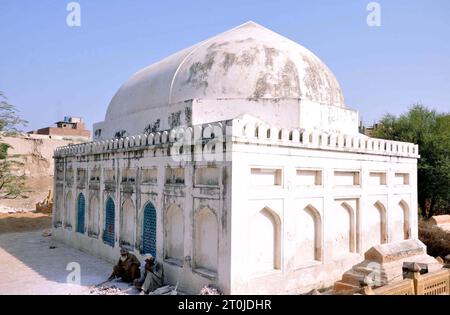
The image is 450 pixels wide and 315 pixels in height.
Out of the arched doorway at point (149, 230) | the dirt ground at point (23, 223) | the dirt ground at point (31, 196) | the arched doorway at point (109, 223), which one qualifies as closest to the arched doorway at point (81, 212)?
the arched doorway at point (109, 223)

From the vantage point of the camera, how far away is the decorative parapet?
782 centimetres

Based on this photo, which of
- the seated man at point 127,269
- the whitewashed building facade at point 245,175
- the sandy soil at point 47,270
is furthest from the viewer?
the seated man at point 127,269

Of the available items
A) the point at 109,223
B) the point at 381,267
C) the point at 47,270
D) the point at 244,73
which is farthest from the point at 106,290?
the point at 244,73

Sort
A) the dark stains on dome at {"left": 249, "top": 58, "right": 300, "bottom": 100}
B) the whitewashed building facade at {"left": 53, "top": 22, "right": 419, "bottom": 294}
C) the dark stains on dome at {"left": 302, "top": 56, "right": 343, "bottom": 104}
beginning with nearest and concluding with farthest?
the whitewashed building facade at {"left": 53, "top": 22, "right": 419, "bottom": 294}
the dark stains on dome at {"left": 249, "top": 58, "right": 300, "bottom": 100}
the dark stains on dome at {"left": 302, "top": 56, "right": 343, "bottom": 104}

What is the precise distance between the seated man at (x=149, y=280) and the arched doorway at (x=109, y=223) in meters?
2.97

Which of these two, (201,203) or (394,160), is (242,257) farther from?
(394,160)

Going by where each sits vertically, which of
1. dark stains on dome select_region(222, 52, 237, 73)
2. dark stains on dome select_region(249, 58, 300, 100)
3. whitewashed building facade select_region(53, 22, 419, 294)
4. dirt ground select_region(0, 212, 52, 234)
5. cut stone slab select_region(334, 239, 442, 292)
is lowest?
dirt ground select_region(0, 212, 52, 234)

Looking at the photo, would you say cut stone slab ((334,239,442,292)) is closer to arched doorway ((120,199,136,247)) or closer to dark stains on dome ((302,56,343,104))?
dark stains on dome ((302,56,343,104))

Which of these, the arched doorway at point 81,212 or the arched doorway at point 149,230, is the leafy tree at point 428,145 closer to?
the arched doorway at point 149,230

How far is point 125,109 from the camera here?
44.8 feet

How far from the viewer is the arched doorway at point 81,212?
1412 centimetres

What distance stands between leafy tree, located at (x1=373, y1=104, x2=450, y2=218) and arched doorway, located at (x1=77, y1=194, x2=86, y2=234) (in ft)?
52.0

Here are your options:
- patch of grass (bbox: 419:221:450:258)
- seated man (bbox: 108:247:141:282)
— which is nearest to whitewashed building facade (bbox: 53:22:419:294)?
seated man (bbox: 108:247:141:282)

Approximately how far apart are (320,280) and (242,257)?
2682mm
